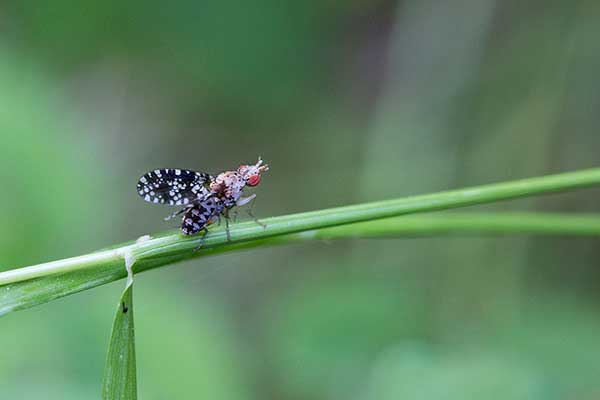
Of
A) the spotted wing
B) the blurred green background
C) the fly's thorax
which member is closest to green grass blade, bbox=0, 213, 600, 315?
the spotted wing

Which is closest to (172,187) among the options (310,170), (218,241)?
(218,241)

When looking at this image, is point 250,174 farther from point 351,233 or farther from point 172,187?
point 351,233

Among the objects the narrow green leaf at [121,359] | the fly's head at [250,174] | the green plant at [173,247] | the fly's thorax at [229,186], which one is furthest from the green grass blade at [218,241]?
the fly's head at [250,174]

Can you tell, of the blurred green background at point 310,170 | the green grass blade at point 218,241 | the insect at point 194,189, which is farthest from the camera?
the blurred green background at point 310,170

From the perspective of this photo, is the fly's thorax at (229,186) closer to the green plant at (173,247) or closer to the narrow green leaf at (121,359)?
the green plant at (173,247)

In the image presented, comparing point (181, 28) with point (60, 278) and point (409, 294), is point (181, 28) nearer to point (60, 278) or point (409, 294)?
point (409, 294)

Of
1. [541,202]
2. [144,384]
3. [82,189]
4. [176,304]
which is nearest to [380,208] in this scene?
[144,384]
